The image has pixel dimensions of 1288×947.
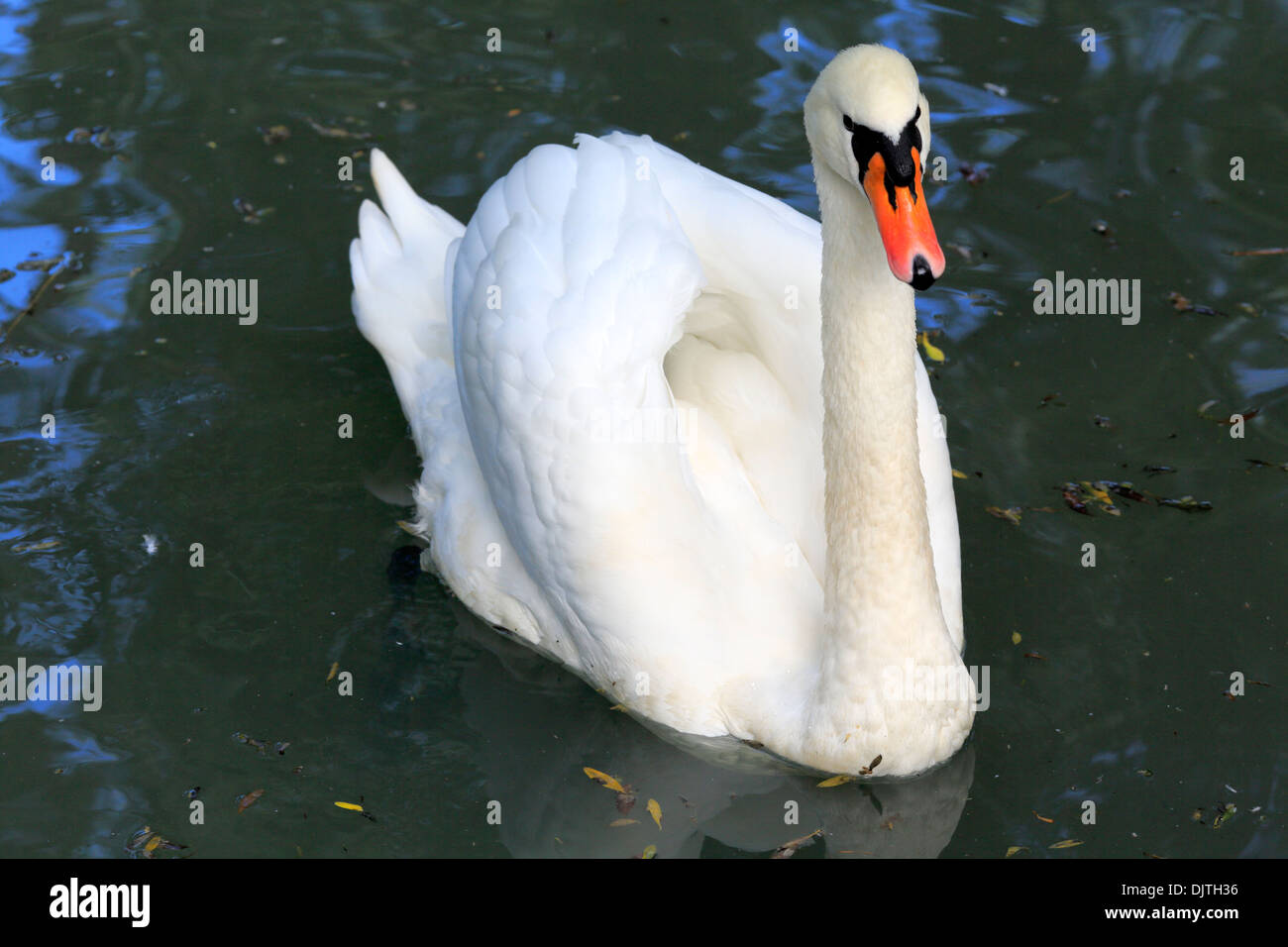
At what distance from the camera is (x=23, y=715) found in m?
5.46

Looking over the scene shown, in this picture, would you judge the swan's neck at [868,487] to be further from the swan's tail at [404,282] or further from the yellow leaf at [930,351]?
the yellow leaf at [930,351]

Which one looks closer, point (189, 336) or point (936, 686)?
point (936, 686)

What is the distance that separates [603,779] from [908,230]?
2.18 metres

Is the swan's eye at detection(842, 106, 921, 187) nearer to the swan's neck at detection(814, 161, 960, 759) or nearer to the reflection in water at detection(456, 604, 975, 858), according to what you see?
the swan's neck at detection(814, 161, 960, 759)

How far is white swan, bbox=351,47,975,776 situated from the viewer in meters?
4.70

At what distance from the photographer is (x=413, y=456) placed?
6.58m

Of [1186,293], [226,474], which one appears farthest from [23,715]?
[1186,293]

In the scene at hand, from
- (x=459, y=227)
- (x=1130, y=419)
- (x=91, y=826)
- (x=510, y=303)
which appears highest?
(x=510, y=303)

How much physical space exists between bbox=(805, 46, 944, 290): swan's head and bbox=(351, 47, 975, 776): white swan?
6 cm

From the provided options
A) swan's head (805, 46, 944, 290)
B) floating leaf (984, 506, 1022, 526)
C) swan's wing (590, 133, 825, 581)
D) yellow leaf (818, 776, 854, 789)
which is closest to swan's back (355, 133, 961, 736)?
swan's wing (590, 133, 825, 581)

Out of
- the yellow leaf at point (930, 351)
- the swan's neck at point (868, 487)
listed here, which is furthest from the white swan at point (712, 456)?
the yellow leaf at point (930, 351)

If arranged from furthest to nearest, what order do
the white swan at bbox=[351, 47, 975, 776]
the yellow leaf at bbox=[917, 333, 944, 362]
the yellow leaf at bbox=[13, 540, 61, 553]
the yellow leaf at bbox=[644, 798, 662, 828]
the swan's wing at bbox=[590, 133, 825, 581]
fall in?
the yellow leaf at bbox=[917, 333, 944, 362], the yellow leaf at bbox=[13, 540, 61, 553], the swan's wing at bbox=[590, 133, 825, 581], the yellow leaf at bbox=[644, 798, 662, 828], the white swan at bbox=[351, 47, 975, 776]

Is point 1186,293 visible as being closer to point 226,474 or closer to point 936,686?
point 936,686

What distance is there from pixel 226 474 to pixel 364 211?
4.04ft
